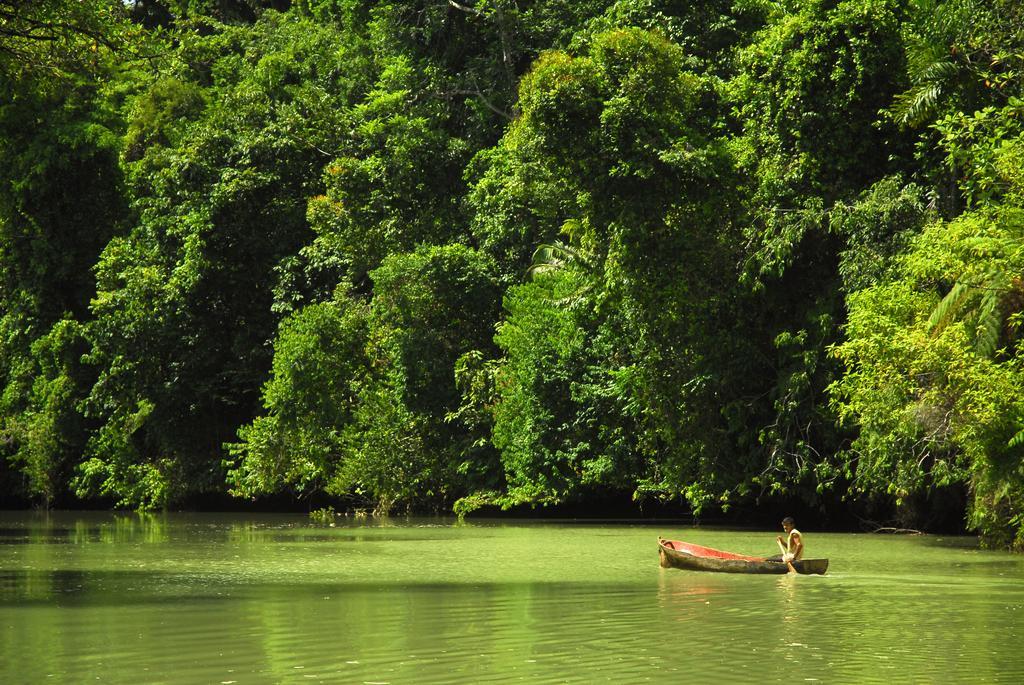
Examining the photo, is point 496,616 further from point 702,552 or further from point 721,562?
point 702,552

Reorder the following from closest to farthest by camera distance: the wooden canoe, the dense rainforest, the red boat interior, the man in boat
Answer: the wooden canoe < the red boat interior < the man in boat < the dense rainforest

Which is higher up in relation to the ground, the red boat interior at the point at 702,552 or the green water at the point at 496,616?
the red boat interior at the point at 702,552

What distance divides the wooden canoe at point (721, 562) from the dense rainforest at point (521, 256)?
4.27 m

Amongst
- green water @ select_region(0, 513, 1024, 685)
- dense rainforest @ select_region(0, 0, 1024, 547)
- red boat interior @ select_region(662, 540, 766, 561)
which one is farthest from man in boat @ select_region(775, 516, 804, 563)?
dense rainforest @ select_region(0, 0, 1024, 547)

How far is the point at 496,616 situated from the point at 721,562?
591cm

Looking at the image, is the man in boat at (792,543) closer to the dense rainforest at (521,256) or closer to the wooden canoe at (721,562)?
the wooden canoe at (721,562)

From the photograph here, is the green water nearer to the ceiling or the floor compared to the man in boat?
nearer to the floor

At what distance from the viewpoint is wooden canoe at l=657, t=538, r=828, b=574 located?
20.1 m

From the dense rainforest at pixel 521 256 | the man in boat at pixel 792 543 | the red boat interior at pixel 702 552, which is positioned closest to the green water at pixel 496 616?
the red boat interior at pixel 702 552

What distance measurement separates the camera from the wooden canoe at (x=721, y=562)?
20.1 metres

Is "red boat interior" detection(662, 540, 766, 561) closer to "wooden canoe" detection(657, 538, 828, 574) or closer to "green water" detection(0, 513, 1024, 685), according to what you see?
"wooden canoe" detection(657, 538, 828, 574)

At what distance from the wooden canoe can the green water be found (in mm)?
191

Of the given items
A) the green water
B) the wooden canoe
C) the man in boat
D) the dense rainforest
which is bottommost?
the green water

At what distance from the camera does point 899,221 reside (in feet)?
93.1
